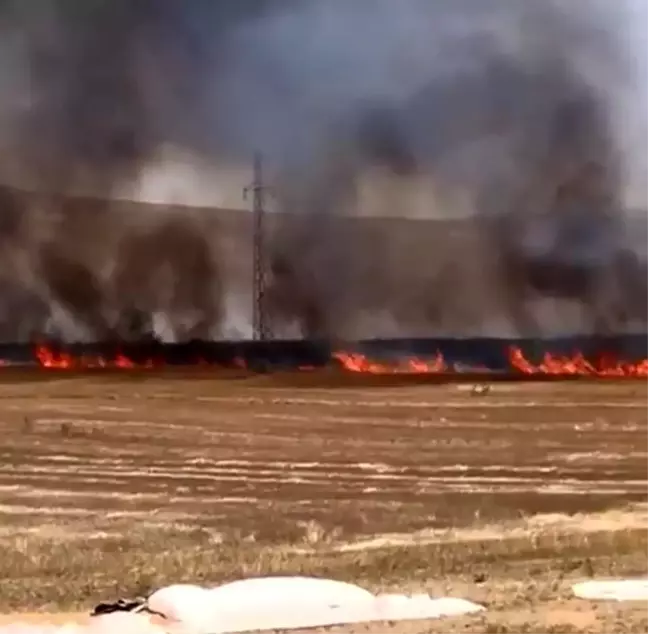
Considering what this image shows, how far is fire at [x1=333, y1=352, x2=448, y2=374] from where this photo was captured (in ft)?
3.64

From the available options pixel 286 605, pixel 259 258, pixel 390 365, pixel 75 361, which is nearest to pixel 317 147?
pixel 259 258

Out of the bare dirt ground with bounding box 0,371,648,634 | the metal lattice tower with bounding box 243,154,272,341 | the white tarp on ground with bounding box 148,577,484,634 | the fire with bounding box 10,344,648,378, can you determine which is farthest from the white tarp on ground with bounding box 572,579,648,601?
the metal lattice tower with bounding box 243,154,272,341

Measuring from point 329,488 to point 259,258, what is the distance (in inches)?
10.3

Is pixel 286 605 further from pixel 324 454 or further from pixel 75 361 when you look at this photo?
pixel 75 361

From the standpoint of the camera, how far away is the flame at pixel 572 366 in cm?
112

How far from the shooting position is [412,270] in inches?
43.9

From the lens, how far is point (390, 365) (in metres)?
1.11

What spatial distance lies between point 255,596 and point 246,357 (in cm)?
25

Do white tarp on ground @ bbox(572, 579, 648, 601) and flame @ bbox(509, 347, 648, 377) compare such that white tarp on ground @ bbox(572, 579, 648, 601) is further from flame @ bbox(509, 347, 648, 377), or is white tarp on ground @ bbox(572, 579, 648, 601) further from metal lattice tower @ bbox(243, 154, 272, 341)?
metal lattice tower @ bbox(243, 154, 272, 341)

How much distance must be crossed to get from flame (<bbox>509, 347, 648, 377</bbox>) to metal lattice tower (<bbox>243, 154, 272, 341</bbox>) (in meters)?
0.28

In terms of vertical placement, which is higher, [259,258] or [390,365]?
[259,258]

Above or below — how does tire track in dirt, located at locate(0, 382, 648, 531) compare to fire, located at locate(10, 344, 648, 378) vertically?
below

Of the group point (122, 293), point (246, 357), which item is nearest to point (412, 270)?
point (246, 357)

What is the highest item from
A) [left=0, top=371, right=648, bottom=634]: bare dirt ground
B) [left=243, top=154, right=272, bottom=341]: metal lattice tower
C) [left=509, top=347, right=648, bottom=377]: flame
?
[left=243, top=154, right=272, bottom=341]: metal lattice tower
